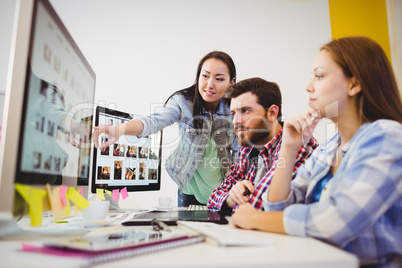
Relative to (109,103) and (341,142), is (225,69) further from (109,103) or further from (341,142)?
(341,142)

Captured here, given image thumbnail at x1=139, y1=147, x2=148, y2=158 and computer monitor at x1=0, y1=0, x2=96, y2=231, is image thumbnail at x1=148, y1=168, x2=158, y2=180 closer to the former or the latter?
image thumbnail at x1=139, y1=147, x2=148, y2=158

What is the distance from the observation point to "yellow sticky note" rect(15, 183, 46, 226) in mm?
592

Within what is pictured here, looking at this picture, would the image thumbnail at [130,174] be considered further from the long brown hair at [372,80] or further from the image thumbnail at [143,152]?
the long brown hair at [372,80]

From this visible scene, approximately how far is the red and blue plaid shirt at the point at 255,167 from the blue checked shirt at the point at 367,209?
15.6 inches

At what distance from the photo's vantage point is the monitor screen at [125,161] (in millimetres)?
1319

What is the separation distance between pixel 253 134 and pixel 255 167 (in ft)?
0.63

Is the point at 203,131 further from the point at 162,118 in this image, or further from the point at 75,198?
the point at 75,198

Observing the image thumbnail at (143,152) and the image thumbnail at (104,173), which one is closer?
the image thumbnail at (104,173)

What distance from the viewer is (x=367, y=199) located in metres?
0.56

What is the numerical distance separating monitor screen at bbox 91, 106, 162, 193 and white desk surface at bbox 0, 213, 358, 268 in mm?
807

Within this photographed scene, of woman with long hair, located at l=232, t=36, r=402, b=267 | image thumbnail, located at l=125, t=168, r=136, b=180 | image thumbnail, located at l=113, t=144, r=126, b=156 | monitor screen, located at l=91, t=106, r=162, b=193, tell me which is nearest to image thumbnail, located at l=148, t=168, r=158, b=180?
monitor screen, located at l=91, t=106, r=162, b=193

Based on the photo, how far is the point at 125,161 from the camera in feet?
4.77

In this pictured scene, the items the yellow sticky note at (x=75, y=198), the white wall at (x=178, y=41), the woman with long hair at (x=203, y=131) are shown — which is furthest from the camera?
the white wall at (x=178, y=41)

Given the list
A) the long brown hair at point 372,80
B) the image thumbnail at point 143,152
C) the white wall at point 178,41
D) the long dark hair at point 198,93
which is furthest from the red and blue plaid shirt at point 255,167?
the white wall at point 178,41
